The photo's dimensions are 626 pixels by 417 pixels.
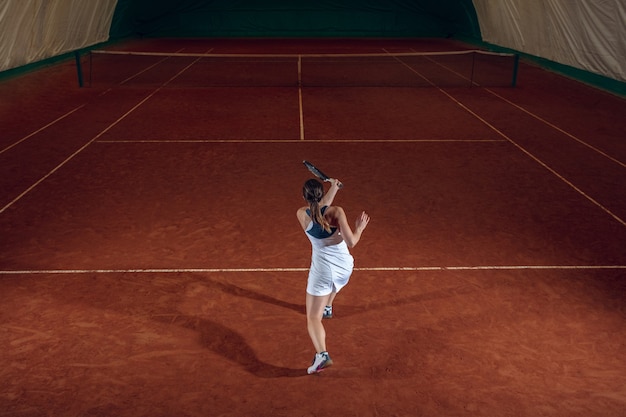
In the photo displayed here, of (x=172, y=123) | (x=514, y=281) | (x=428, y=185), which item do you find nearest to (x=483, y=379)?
(x=514, y=281)

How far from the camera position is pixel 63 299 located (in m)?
4.87

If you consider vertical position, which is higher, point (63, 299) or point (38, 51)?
point (38, 51)

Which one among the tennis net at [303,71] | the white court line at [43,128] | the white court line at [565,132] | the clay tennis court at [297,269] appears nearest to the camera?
the clay tennis court at [297,269]

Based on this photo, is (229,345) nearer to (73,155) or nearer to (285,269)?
(285,269)

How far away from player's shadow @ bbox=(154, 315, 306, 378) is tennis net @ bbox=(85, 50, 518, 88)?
10.3 metres

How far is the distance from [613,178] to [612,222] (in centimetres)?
186

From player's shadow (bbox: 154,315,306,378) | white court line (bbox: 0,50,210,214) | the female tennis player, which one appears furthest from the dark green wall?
the female tennis player

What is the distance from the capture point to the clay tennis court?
12.3ft

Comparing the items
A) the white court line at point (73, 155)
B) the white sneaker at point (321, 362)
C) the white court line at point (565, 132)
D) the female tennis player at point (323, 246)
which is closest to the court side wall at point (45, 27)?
the white court line at point (73, 155)

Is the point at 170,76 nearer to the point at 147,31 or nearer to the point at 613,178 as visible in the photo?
the point at 613,178

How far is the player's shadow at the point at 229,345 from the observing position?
12.9ft

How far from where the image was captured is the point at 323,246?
145 inches

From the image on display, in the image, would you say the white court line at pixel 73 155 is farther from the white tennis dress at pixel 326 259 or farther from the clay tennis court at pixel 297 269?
the white tennis dress at pixel 326 259

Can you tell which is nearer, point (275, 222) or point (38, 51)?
point (275, 222)
